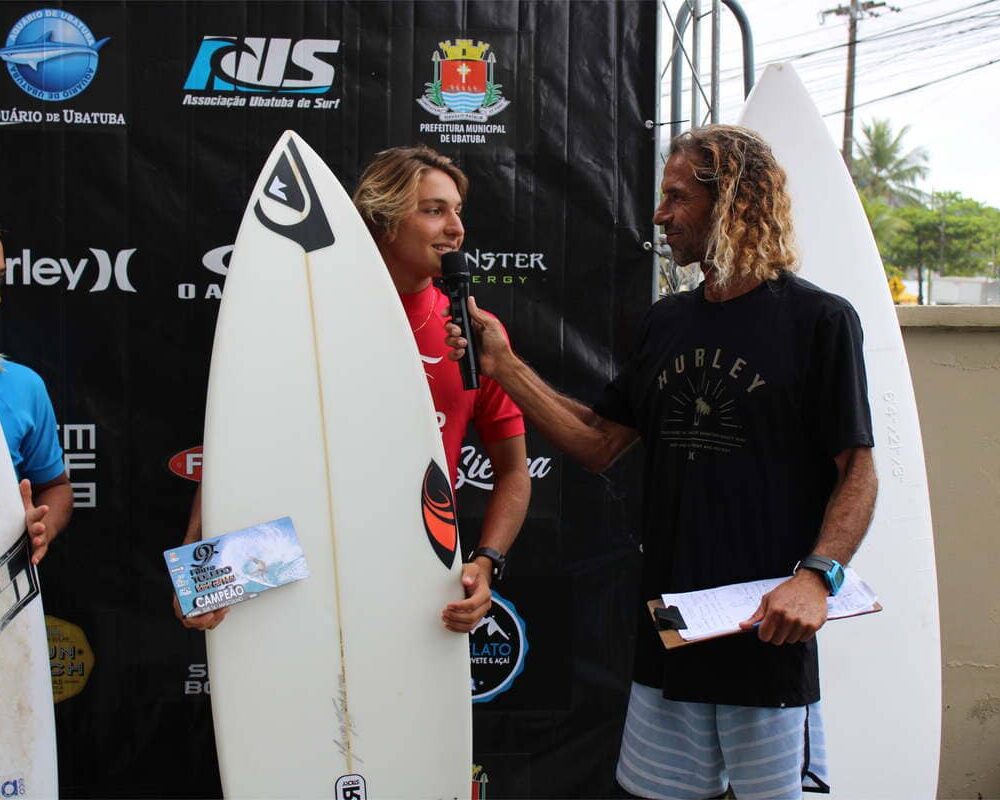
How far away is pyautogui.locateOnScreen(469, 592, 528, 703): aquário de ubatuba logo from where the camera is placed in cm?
290

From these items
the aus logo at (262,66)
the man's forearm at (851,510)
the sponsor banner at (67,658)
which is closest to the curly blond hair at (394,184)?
the aus logo at (262,66)

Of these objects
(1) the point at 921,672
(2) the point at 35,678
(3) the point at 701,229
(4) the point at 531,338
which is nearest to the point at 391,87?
(4) the point at 531,338

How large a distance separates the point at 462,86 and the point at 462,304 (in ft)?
3.49

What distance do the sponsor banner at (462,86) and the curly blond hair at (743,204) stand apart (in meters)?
1.04

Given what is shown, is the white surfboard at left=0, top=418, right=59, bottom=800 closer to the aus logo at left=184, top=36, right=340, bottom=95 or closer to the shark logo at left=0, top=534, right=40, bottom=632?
the shark logo at left=0, top=534, right=40, bottom=632

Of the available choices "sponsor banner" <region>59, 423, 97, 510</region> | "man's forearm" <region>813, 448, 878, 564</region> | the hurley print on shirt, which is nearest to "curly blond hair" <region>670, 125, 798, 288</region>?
the hurley print on shirt

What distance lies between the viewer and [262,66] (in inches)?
108

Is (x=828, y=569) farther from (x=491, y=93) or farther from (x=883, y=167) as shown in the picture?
(x=883, y=167)

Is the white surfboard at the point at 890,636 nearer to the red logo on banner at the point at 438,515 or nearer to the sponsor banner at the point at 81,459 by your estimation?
the red logo on banner at the point at 438,515

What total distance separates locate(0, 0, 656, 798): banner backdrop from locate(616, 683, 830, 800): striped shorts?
1050 mm

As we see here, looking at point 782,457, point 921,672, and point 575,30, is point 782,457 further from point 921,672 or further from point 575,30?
point 575,30

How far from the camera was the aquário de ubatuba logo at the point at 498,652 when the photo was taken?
114 inches

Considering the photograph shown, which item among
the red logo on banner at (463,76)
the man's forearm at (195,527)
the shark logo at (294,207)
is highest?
the red logo on banner at (463,76)

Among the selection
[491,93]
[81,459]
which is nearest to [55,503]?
[81,459]
